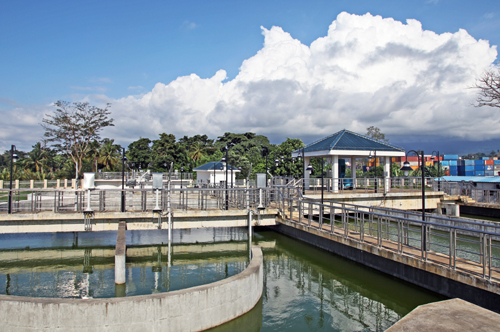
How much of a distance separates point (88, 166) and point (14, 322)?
5566 cm

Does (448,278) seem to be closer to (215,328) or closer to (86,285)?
(215,328)

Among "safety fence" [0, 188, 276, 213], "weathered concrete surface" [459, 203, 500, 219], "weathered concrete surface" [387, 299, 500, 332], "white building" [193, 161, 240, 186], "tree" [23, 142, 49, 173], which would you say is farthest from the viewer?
"tree" [23, 142, 49, 173]

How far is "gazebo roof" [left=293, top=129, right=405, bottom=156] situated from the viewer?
29.2m

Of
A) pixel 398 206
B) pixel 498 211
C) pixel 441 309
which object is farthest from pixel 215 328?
pixel 498 211

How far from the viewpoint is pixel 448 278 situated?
8992 millimetres

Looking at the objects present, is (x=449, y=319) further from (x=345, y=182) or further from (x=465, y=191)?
(x=465, y=191)

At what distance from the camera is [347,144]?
30.2 m

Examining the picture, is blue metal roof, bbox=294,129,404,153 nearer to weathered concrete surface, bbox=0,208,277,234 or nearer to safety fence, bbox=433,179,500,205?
safety fence, bbox=433,179,500,205

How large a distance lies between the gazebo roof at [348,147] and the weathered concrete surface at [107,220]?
1506 centimetres

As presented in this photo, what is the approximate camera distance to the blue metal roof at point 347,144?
97.4 ft

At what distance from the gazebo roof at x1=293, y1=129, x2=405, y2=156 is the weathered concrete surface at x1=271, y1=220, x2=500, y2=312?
1494cm

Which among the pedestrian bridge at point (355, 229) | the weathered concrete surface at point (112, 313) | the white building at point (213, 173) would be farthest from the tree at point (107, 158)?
the weathered concrete surface at point (112, 313)

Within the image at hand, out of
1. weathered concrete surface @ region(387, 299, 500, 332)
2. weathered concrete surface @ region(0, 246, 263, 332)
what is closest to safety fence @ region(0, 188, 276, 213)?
weathered concrete surface @ region(0, 246, 263, 332)

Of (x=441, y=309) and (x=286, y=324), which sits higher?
(x=441, y=309)
